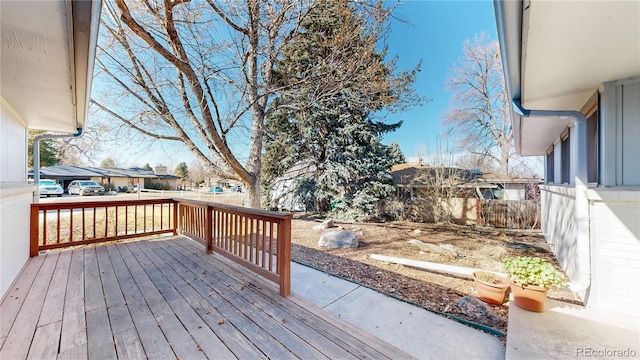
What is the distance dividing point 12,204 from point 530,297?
6010 millimetres

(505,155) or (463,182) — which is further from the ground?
(505,155)

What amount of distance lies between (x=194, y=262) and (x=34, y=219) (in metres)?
2.72

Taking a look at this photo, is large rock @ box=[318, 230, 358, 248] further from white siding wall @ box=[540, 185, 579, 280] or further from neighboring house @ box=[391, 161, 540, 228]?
neighboring house @ box=[391, 161, 540, 228]

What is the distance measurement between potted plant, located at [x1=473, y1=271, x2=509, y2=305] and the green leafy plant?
0.37 meters

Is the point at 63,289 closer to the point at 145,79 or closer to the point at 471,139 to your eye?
the point at 145,79

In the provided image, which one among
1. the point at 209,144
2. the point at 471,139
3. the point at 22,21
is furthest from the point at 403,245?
the point at 471,139

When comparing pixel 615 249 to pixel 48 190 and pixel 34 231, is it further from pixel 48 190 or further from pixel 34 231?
pixel 48 190

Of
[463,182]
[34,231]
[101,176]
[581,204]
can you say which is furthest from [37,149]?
[101,176]

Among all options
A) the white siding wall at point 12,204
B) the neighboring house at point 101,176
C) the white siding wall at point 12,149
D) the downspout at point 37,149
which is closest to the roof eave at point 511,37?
the white siding wall at point 12,204

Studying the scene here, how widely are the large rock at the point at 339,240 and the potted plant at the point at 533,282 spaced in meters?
3.43

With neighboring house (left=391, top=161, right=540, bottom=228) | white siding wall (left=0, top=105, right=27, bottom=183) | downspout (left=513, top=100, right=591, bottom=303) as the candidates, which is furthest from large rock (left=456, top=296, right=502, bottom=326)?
neighboring house (left=391, top=161, right=540, bottom=228)

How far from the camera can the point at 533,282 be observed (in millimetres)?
2438

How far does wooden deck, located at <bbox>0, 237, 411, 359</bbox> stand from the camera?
1745 millimetres

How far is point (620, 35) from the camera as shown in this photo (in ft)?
6.06
